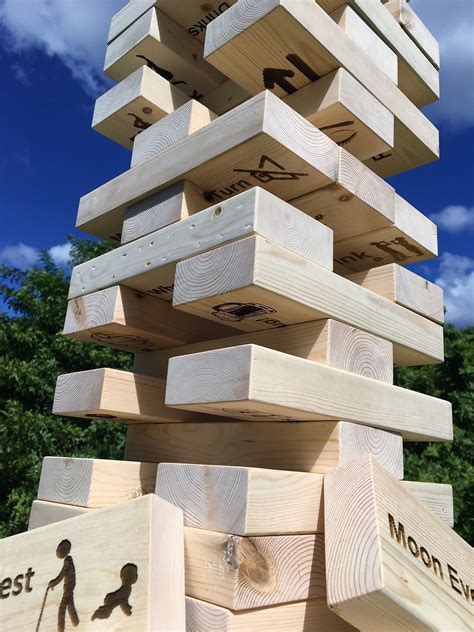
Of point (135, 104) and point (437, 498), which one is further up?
point (135, 104)

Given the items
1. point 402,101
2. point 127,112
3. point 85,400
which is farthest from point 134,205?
point 402,101

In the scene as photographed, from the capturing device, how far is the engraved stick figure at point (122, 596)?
3.68 ft

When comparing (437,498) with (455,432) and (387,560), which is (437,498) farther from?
(455,432)

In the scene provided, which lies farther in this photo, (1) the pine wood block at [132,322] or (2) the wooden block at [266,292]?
(1) the pine wood block at [132,322]

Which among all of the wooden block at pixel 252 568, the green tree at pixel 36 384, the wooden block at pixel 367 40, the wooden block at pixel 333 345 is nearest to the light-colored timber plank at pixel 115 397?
the wooden block at pixel 333 345

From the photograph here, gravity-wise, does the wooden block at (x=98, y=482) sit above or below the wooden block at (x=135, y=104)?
below

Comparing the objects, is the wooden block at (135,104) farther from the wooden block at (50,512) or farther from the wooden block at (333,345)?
the wooden block at (50,512)

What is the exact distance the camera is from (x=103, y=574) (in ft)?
3.94

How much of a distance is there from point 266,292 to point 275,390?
23 centimetres

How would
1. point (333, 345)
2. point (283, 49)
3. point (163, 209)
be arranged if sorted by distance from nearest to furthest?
1. point (333, 345)
2. point (283, 49)
3. point (163, 209)

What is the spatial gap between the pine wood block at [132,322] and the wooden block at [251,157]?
0.35m

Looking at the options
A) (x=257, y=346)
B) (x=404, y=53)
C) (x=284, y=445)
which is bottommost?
(x=284, y=445)

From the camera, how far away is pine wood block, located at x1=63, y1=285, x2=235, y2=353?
5.44 feet

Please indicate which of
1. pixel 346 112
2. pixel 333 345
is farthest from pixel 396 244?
pixel 333 345
